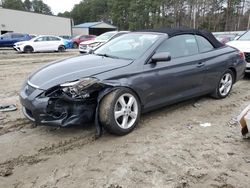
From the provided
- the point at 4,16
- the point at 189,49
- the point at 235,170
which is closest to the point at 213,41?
the point at 189,49

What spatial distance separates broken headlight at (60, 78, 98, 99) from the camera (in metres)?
3.98

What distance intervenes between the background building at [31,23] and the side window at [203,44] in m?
37.2

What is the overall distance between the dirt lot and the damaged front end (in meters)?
0.34

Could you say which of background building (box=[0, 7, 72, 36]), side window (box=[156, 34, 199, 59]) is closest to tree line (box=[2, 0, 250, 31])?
background building (box=[0, 7, 72, 36])

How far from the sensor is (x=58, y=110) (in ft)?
13.1

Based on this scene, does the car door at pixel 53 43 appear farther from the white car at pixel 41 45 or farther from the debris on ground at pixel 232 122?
the debris on ground at pixel 232 122

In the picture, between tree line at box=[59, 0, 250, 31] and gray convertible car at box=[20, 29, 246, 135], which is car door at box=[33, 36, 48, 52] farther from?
tree line at box=[59, 0, 250, 31]

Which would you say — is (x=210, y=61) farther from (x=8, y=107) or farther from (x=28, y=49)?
(x=28, y=49)

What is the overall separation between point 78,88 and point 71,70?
498 millimetres

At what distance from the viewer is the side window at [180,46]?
5047 millimetres

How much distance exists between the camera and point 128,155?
3.71 m

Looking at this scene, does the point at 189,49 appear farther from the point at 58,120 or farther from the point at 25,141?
the point at 25,141

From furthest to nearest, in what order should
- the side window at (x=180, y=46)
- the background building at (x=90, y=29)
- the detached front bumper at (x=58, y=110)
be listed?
the background building at (x=90, y=29) < the side window at (x=180, y=46) < the detached front bumper at (x=58, y=110)

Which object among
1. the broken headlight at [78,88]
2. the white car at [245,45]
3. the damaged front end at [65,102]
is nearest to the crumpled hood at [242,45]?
the white car at [245,45]
